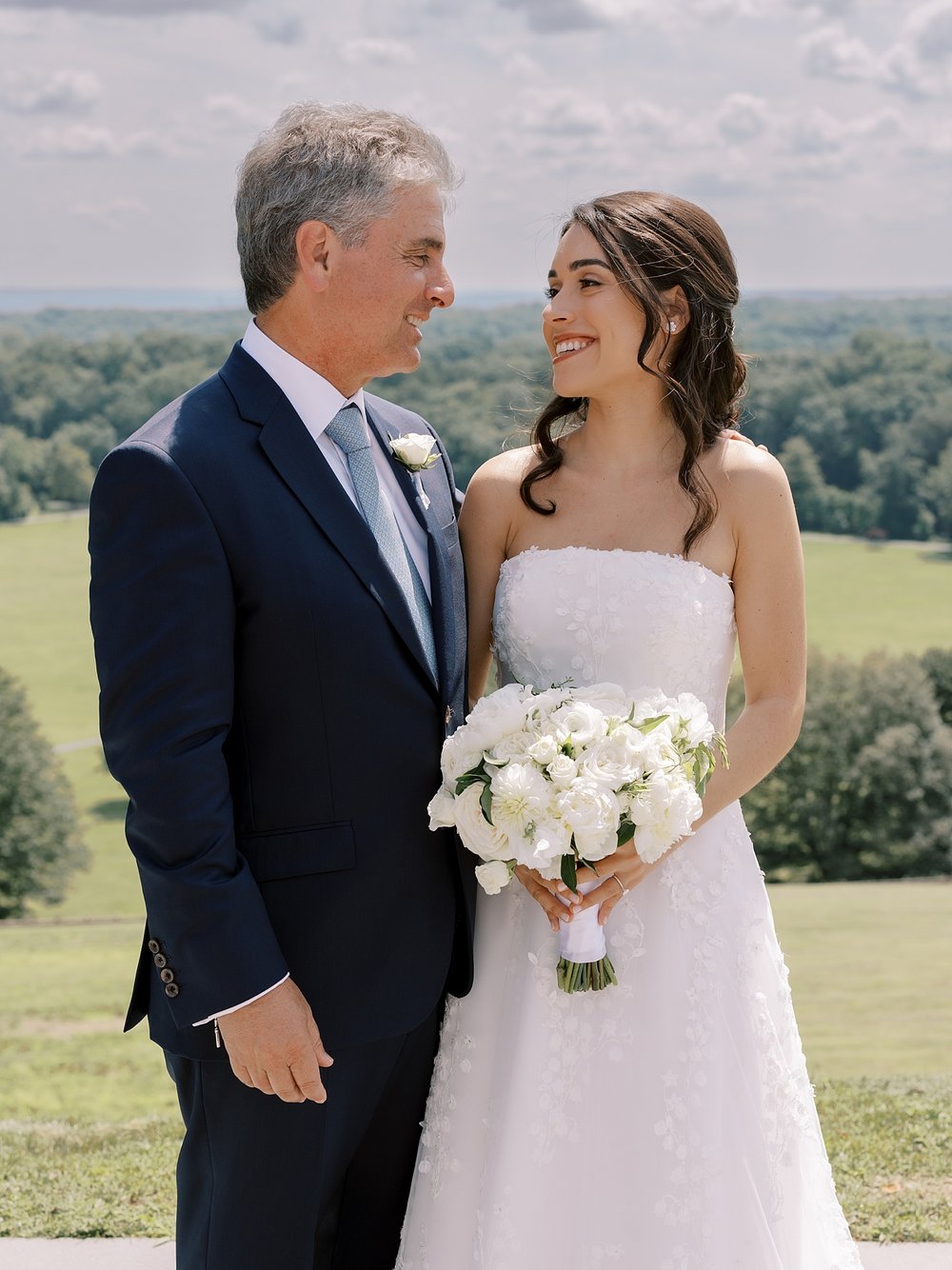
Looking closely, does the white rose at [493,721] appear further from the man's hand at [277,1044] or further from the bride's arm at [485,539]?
the man's hand at [277,1044]

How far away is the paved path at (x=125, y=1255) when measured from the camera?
4.36 m

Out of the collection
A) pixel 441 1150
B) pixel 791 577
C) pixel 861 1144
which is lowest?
pixel 861 1144

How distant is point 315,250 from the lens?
10.1 feet

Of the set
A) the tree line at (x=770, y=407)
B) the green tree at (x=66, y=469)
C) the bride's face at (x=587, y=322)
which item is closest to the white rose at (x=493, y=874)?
the bride's face at (x=587, y=322)

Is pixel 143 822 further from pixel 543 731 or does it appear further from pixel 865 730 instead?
pixel 865 730

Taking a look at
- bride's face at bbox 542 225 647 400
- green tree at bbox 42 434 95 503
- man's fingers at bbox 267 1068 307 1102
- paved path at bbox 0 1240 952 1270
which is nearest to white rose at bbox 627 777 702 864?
man's fingers at bbox 267 1068 307 1102

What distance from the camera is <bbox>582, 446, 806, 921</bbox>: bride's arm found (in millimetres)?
3625

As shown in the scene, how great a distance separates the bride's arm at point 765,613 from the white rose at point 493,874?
0.77 meters

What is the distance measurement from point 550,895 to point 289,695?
83 centimetres

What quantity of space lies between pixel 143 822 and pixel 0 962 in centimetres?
2580

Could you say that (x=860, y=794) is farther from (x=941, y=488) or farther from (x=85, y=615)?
(x=85, y=615)

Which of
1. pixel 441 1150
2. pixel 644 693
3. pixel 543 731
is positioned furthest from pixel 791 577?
pixel 441 1150

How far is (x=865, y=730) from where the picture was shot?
60719 millimetres

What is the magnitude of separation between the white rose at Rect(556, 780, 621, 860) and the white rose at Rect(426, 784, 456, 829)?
9.5 inches
